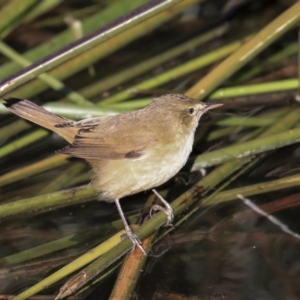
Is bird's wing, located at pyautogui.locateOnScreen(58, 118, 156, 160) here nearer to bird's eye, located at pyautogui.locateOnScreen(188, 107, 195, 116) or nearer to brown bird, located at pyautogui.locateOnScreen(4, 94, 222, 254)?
brown bird, located at pyautogui.locateOnScreen(4, 94, 222, 254)

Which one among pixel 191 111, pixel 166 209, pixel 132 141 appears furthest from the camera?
pixel 191 111

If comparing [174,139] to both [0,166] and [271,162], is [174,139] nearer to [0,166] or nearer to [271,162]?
[271,162]

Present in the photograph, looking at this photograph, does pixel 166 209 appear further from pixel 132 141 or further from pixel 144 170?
pixel 132 141

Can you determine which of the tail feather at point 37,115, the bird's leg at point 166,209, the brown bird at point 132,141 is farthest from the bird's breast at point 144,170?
the tail feather at point 37,115

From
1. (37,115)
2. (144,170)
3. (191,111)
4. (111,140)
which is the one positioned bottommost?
(144,170)

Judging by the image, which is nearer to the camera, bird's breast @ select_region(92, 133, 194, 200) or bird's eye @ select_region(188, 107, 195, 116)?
bird's breast @ select_region(92, 133, 194, 200)

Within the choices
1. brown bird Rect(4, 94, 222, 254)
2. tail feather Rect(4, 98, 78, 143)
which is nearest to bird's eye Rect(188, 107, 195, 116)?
brown bird Rect(4, 94, 222, 254)

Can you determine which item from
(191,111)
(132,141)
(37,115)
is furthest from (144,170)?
(37,115)

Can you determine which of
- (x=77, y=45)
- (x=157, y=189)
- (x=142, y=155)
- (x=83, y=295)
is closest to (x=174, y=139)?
(x=142, y=155)
